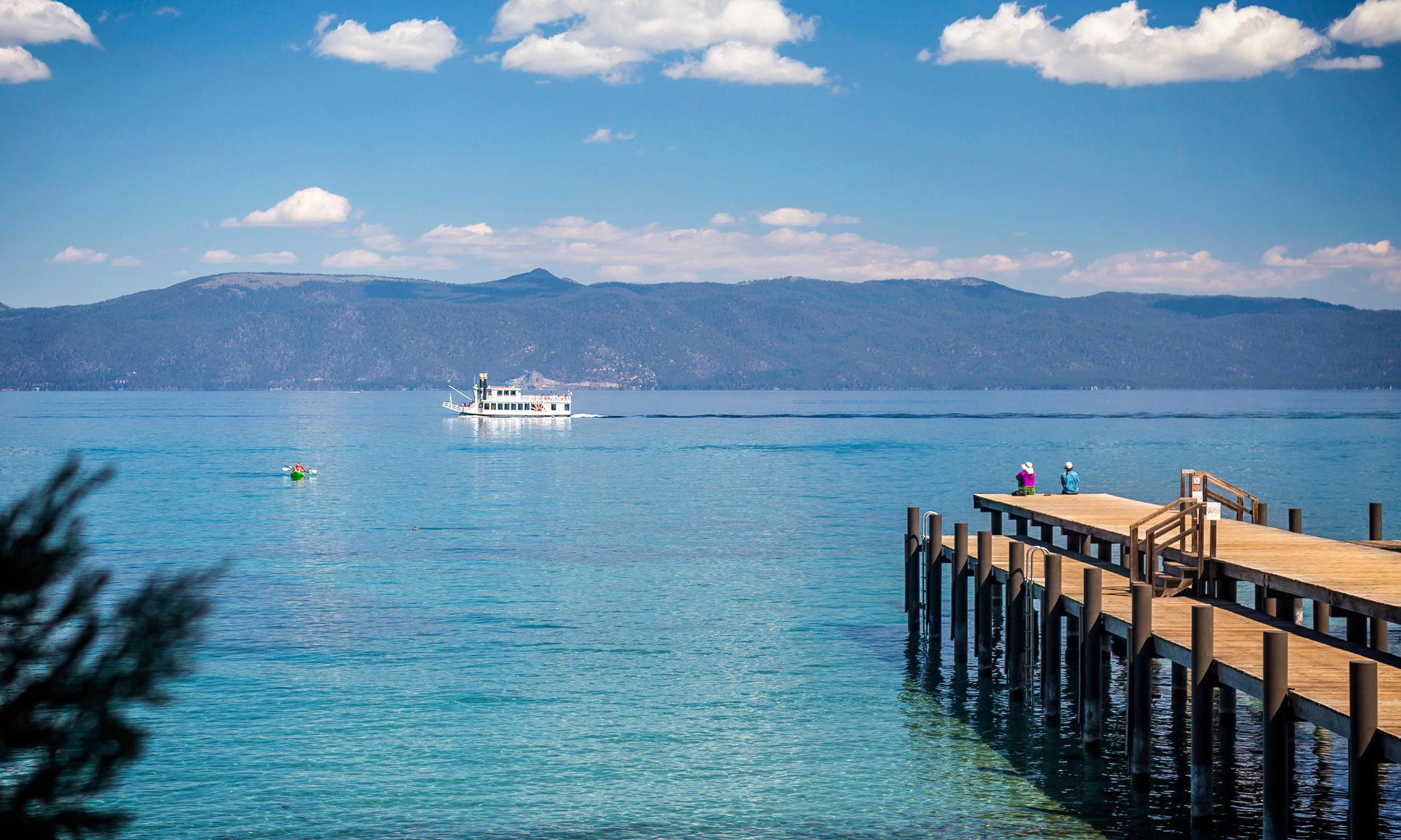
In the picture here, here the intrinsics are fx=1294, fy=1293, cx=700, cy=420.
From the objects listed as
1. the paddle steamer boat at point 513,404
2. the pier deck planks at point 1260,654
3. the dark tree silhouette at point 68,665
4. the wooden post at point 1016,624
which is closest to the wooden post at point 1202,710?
the pier deck planks at point 1260,654

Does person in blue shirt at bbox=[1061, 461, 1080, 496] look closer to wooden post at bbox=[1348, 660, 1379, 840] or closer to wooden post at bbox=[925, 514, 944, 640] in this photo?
wooden post at bbox=[925, 514, 944, 640]

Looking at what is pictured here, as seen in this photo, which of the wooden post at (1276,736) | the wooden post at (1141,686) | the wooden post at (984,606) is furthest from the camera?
the wooden post at (984,606)

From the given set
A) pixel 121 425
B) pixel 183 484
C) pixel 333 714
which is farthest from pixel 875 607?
pixel 121 425

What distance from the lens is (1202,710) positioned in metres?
15.8

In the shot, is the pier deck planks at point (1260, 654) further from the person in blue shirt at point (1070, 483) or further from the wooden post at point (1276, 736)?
the person in blue shirt at point (1070, 483)

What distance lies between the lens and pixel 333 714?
23812 mm

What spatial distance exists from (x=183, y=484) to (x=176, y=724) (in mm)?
62893

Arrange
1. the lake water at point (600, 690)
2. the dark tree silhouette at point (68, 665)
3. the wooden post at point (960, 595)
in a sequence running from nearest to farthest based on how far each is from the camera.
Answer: the dark tree silhouette at point (68, 665)
the lake water at point (600, 690)
the wooden post at point (960, 595)

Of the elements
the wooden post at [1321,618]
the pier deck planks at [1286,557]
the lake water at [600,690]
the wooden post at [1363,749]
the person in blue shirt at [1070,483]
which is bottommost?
the lake water at [600,690]

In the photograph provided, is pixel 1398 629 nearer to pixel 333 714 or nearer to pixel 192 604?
pixel 333 714

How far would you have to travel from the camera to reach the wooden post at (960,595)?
85.9 feet

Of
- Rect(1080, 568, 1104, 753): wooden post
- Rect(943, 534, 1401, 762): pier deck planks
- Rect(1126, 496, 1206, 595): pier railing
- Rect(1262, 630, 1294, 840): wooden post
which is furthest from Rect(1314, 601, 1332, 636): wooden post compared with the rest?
Rect(1262, 630, 1294, 840): wooden post

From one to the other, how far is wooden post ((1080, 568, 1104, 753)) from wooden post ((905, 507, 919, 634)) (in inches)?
368

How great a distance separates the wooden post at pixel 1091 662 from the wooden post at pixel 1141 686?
4.47 feet
